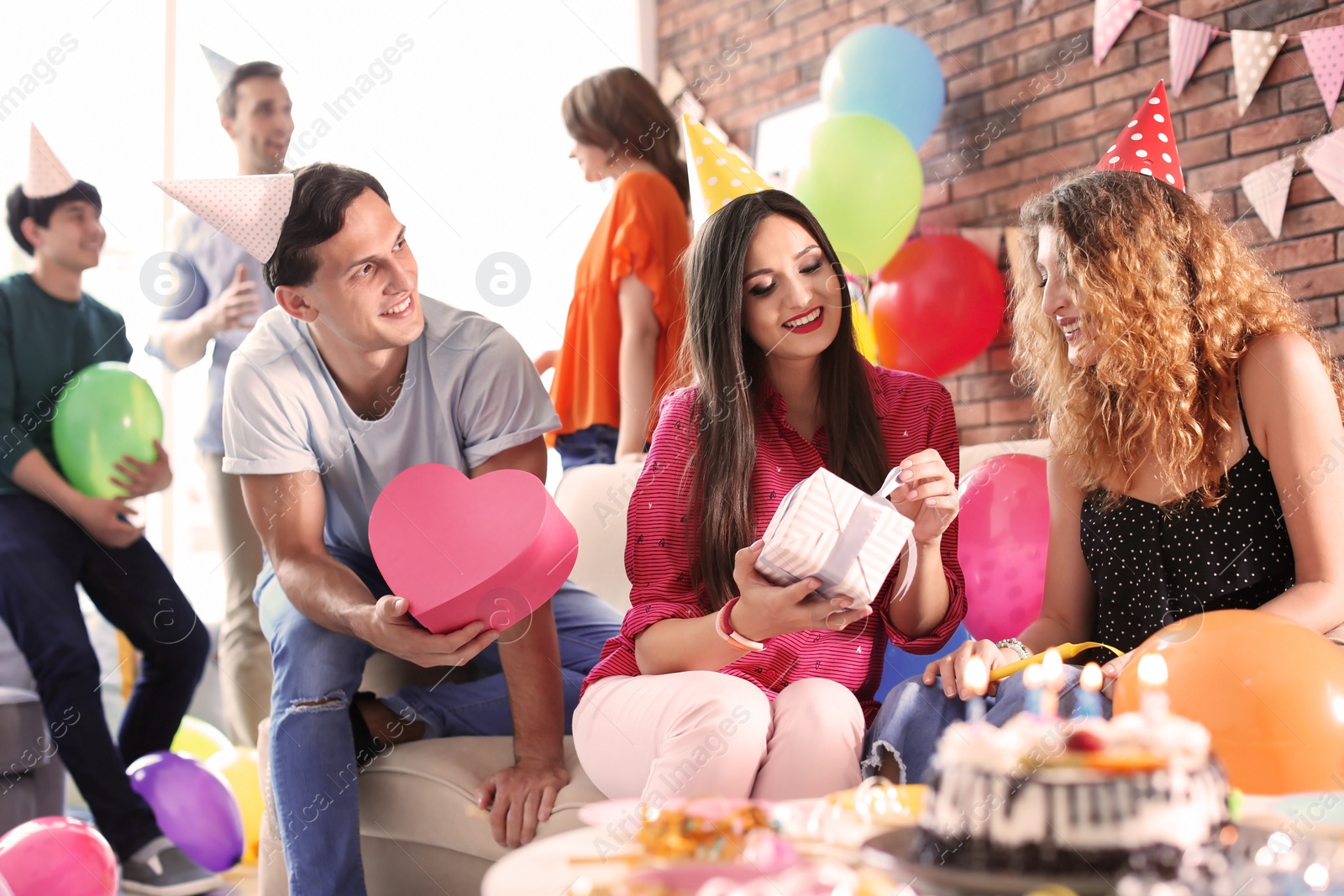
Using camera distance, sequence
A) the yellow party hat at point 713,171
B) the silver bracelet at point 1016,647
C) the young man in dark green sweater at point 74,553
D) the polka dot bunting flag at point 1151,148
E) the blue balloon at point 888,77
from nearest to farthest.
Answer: the silver bracelet at point 1016,647
the polka dot bunting flag at point 1151,148
the yellow party hat at point 713,171
the young man in dark green sweater at point 74,553
the blue balloon at point 888,77

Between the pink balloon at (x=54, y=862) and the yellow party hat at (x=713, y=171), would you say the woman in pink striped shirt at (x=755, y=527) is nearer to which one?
the yellow party hat at (x=713, y=171)

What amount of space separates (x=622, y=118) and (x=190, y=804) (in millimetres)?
1797

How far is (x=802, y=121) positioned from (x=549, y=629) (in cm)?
259

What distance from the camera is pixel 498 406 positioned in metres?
1.80

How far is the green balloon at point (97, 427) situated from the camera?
2.39 m

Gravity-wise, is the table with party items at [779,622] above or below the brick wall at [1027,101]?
below

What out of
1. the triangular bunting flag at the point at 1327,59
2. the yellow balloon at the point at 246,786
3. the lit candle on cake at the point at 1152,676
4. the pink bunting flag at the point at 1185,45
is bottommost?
the yellow balloon at the point at 246,786

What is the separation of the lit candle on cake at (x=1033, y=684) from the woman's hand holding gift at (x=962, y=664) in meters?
0.05

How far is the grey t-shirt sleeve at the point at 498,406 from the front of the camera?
5.88 ft

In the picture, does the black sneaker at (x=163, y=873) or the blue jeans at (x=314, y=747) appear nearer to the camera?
the blue jeans at (x=314, y=747)

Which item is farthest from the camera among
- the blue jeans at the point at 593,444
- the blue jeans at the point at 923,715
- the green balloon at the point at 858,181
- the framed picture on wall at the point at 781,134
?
the framed picture on wall at the point at 781,134

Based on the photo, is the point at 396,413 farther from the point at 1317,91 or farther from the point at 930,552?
the point at 1317,91

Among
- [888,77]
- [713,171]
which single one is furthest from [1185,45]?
[713,171]

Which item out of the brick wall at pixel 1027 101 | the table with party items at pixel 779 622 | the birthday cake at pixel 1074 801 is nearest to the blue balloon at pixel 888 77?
the brick wall at pixel 1027 101
